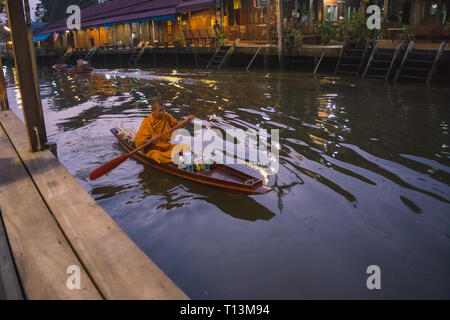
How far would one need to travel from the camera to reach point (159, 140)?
21.0 feet

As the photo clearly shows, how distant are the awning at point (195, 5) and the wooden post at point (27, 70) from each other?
21.5 m

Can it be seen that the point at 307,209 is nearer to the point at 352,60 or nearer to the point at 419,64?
the point at 419,64

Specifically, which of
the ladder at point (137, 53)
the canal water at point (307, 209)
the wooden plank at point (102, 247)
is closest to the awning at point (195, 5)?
the ladder at point (137, 53)

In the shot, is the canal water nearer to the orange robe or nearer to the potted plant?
the orange robe

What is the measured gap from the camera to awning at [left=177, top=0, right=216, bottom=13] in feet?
81.2

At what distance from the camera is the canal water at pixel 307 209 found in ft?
12.4

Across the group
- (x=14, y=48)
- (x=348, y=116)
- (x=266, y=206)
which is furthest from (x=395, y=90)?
(x=14, y=48)

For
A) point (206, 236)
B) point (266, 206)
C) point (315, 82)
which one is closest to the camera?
point (206, 236)

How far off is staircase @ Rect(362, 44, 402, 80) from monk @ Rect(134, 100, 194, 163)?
40.2 feet

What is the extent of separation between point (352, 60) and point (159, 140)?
13.8m

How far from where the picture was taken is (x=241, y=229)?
4719 millimetres

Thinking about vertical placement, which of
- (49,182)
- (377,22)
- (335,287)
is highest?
(377,22)

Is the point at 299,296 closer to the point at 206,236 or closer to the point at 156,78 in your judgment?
the point at 206,236

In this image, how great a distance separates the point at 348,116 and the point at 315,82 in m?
6.63
